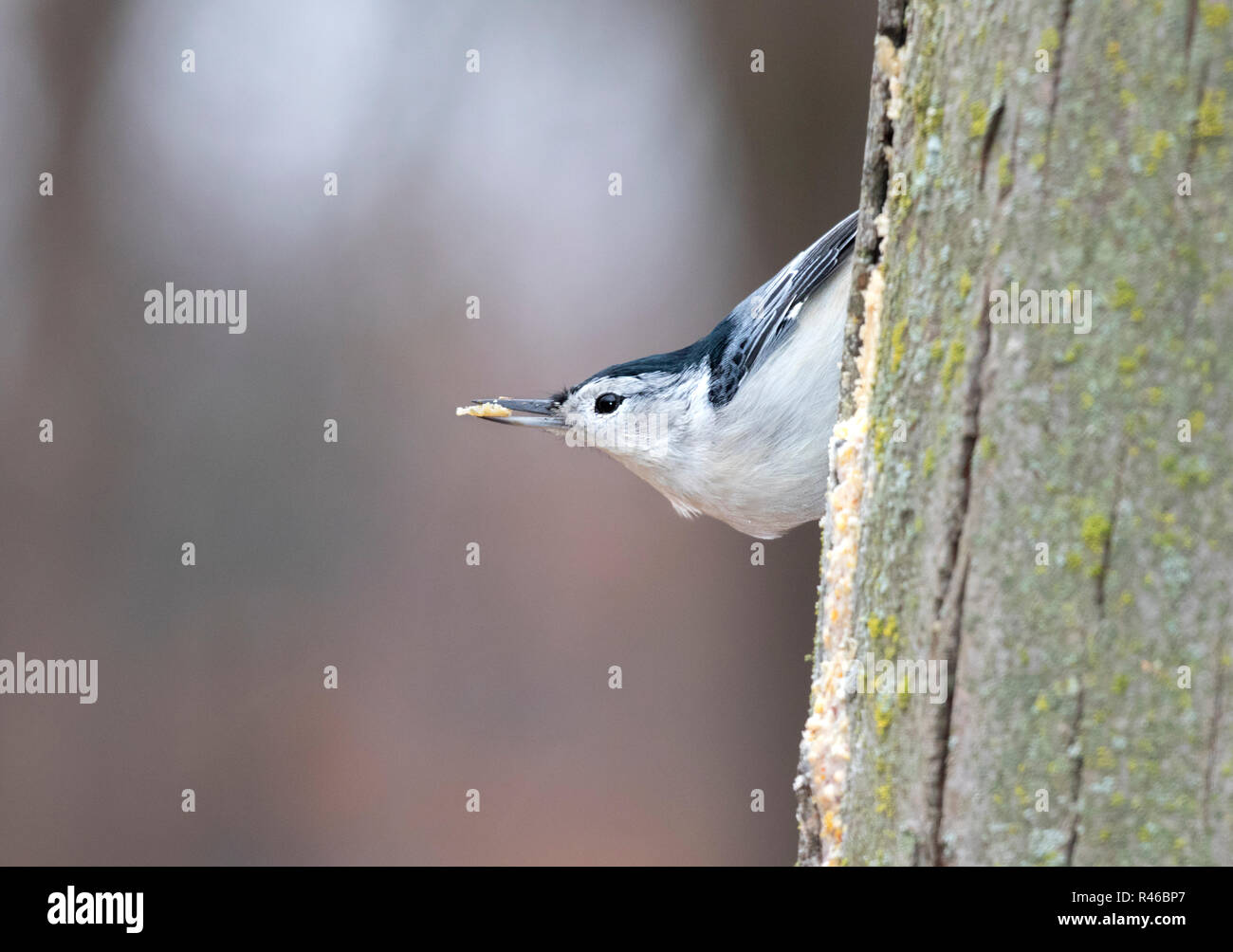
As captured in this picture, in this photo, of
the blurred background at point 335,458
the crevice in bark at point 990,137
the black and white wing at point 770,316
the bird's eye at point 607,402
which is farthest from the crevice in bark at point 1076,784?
the blurred background at point 335,458

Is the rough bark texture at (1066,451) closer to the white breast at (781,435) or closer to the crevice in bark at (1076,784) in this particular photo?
the crevice in bark at (1076,784)

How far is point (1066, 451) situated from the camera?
0.82m

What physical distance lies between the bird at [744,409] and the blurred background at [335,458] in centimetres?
114

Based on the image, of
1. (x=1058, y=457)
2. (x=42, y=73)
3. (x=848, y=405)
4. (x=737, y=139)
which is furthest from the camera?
(x=737, y=139)

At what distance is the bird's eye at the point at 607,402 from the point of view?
2195 mm

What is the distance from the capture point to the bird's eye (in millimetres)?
2195

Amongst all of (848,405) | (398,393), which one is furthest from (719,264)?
(848,405)

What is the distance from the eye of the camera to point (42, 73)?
3.27 metres

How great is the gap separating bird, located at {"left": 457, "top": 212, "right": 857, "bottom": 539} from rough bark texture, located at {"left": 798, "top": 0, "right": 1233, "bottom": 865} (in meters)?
0.89
